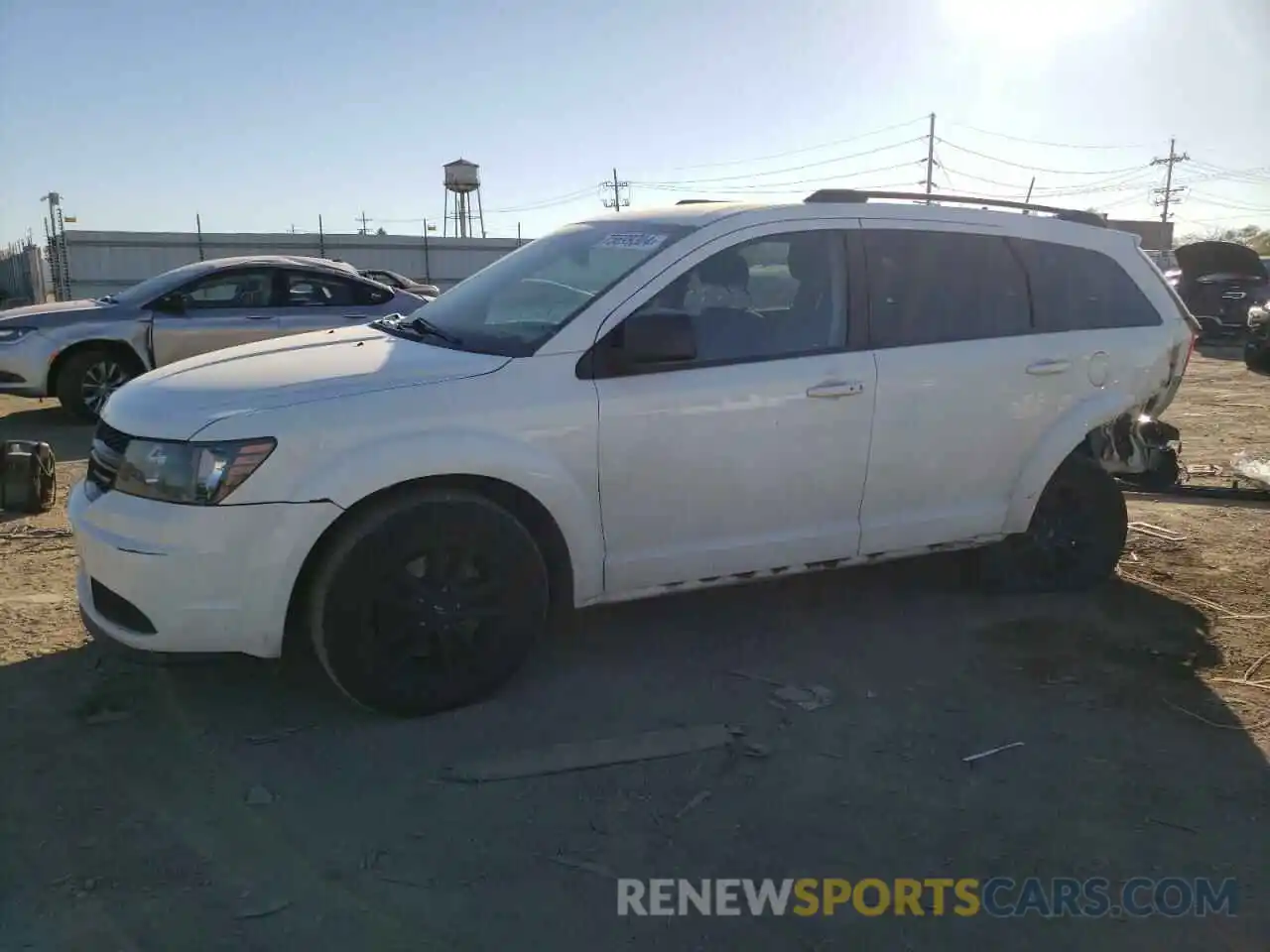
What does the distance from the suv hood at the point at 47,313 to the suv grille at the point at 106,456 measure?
6469 mm

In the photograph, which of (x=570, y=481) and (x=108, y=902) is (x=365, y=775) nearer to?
(x=108, y=902)

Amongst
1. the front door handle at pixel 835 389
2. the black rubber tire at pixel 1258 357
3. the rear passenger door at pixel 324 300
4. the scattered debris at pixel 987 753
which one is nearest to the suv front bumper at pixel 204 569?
the front door handle at pixel 835 389

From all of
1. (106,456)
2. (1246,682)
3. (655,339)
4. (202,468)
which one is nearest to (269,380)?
(202,468)

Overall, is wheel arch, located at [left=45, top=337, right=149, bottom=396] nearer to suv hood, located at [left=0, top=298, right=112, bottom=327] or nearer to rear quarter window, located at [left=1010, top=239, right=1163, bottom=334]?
suv hood, located at [left=0, top=298, right=112, bottom=327]

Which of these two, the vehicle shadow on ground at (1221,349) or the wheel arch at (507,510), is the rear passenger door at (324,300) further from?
the vehicle shadow on ground at (1221,349)

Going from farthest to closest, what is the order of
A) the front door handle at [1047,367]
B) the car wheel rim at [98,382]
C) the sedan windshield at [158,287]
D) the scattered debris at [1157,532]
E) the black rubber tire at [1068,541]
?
the sedan windshield at [158,287] → the car wheel rim at [98,382] → the scattered debris at [1157,532] → the black rubber tire at [1068,541] → the front door handle at [1047,367]

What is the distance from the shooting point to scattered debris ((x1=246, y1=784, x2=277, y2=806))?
117 inches

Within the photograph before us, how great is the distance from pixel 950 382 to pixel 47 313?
8.31m

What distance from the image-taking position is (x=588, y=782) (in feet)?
10.2

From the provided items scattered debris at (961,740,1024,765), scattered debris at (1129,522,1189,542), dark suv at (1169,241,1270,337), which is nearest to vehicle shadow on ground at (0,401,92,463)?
scattered debris at (961,740,1024,765)

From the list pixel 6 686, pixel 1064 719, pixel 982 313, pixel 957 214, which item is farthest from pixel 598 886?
pixel 957 214

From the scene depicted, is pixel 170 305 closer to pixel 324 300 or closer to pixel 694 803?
pixel 324 300

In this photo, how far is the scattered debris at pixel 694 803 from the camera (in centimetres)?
296

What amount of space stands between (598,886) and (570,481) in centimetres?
140
